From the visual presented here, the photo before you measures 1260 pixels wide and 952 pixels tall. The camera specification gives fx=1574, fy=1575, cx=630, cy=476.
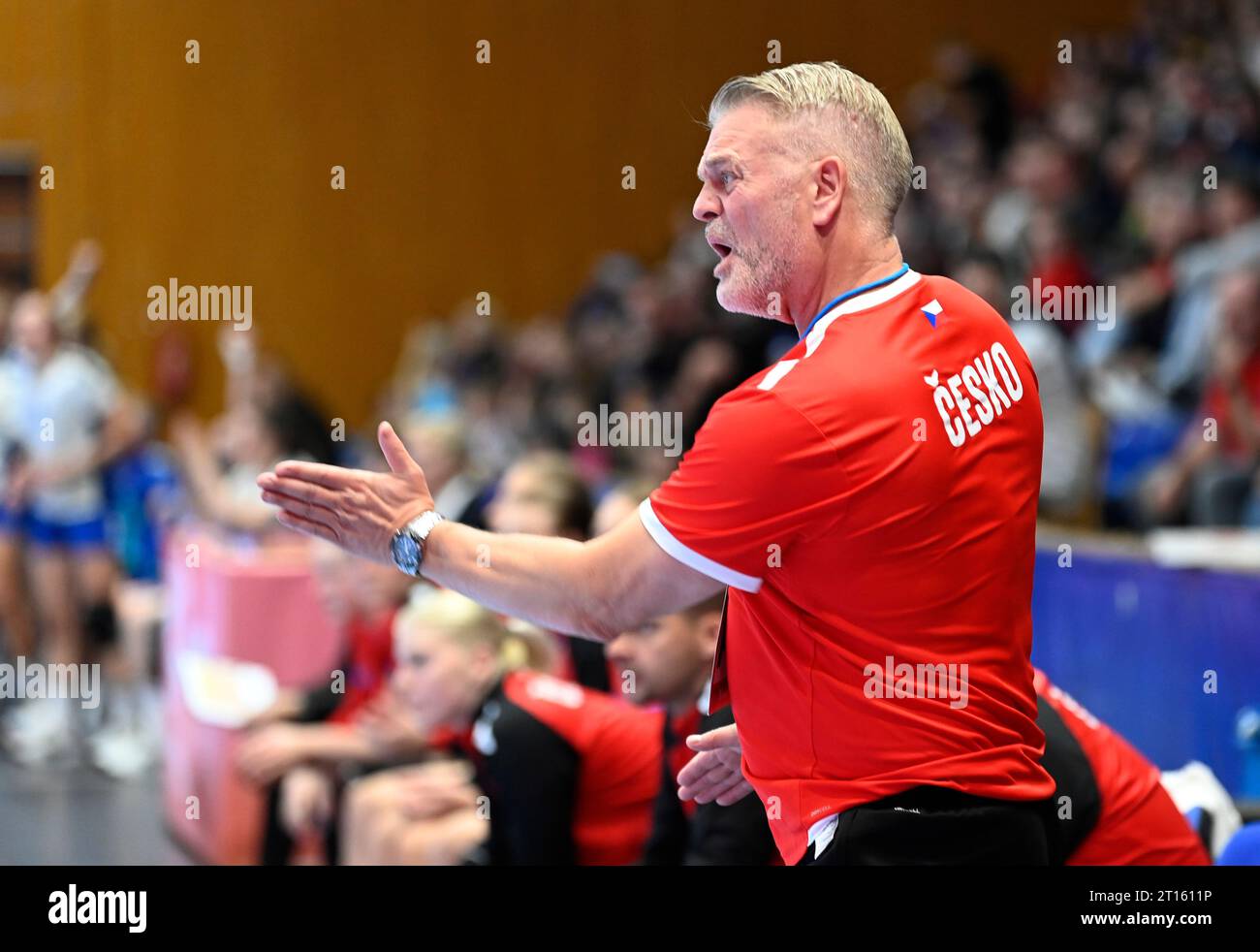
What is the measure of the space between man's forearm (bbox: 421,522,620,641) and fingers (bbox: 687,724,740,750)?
0.29 m

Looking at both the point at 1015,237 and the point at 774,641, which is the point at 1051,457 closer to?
the point at 1015,237

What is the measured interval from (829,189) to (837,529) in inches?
17.8

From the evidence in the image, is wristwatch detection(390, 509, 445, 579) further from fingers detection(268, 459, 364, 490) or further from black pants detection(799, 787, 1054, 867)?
black pants detection(799, 787, 1054, 867)

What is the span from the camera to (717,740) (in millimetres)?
2201

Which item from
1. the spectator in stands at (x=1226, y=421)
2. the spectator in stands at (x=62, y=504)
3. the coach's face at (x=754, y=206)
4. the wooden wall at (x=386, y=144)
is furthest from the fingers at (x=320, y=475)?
the wooden wall at (x=386, y=144)

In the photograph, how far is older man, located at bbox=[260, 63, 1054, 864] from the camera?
1.89m

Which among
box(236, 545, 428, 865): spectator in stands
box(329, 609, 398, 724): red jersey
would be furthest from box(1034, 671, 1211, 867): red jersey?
box(329, 609, 398, 724): red jersey

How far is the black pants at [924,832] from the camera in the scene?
192 cm

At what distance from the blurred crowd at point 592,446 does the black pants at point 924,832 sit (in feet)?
2.82

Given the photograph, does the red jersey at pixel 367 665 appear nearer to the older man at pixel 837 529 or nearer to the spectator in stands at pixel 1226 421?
the older man at pixel 837 529

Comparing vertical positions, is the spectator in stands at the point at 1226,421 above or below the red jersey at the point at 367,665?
above

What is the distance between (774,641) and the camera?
1.98m

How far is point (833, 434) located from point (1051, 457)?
4.65 meters
